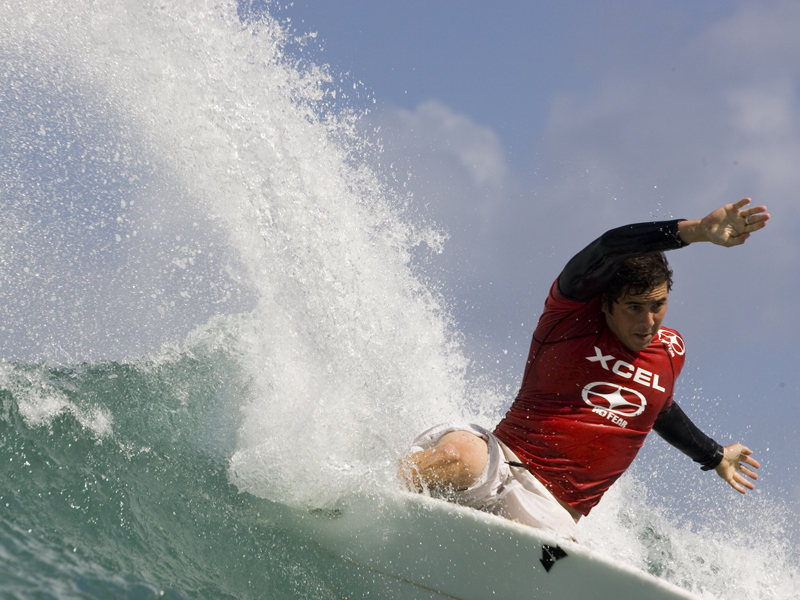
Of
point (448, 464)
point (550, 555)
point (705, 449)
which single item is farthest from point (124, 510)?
point (705, 449)

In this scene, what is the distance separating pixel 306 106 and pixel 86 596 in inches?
135

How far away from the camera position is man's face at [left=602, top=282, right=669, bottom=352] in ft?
10.7

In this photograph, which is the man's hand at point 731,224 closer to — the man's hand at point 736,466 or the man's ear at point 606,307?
the man's ear at point 606,307

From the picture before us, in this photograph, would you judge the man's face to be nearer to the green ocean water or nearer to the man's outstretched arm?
the man's outstretched arm

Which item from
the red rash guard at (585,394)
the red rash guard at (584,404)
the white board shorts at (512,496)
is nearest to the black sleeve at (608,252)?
the red rash guard at (585,394)

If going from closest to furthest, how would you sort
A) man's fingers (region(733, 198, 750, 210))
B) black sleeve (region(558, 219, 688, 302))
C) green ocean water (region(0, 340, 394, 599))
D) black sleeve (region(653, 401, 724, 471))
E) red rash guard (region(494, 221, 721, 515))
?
green ocean water (region(0, 340, 394, 599)) < man's fingers (region(733, 198, 750, 210)) < black sleeve (region(558, 219, 688, 302)) < red rash guard (region(494, 221, 721, 515)) < black sleeve (region(653, 401, 724, 471))

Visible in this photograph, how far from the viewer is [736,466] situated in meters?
4.30

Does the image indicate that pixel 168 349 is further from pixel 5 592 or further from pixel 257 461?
pixel 5 592

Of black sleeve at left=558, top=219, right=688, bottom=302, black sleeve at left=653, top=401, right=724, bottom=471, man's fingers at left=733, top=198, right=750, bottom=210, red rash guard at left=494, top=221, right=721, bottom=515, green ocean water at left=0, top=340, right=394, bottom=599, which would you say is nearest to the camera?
green ocean water at left=0, top=340, right=394, bottom=599

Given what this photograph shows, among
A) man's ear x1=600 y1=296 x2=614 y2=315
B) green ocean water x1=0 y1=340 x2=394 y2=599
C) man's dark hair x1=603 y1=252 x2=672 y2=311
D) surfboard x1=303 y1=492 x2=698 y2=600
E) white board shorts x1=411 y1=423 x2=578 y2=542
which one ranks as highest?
man's dark hair x1=603 y1=252 x2=672 y2=311

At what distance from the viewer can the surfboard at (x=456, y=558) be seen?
2814 mm

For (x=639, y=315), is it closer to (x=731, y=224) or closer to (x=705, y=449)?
(x=731, y=224)

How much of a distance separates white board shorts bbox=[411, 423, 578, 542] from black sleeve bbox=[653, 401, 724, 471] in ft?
3.49

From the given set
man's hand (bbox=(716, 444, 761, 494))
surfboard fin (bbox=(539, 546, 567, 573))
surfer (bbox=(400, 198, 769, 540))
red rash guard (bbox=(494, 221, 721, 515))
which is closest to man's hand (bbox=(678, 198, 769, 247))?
surfer (bbox=(400, 198, 769, 540))
